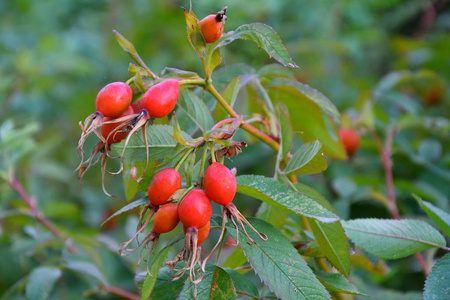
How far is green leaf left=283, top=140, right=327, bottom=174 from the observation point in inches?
26.3

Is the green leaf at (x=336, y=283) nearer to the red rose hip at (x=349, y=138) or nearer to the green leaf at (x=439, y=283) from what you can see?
the green leaf at (x=439, y=283)

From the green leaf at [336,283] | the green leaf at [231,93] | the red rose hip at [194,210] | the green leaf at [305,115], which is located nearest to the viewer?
the red rose hip at [194,210]

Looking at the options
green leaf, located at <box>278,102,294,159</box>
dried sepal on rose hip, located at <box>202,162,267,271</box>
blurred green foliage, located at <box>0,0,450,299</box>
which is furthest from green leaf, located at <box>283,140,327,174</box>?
blurred green foliage, located at <box>0,0,450,299</box>

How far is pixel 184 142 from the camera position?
1.96ft

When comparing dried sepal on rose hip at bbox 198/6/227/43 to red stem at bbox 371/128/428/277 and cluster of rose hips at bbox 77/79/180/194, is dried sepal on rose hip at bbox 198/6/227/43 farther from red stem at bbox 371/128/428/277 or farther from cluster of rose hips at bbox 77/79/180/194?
red stem at bbox 371/128/428/277

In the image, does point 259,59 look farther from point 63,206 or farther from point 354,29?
point 63,206

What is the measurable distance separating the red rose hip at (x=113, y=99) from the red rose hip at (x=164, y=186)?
103 mm

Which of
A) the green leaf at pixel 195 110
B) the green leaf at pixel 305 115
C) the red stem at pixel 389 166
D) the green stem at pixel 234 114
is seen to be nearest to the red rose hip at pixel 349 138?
the red stem at pixel 389 166

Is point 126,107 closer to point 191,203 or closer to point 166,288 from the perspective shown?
point 191,203

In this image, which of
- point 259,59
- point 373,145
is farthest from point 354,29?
point 373,145

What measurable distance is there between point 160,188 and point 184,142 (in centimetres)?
7

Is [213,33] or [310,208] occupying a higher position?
[213,33]

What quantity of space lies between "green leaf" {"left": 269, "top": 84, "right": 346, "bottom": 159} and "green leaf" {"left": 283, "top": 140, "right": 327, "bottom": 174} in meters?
0.18

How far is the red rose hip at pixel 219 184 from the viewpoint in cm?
57
